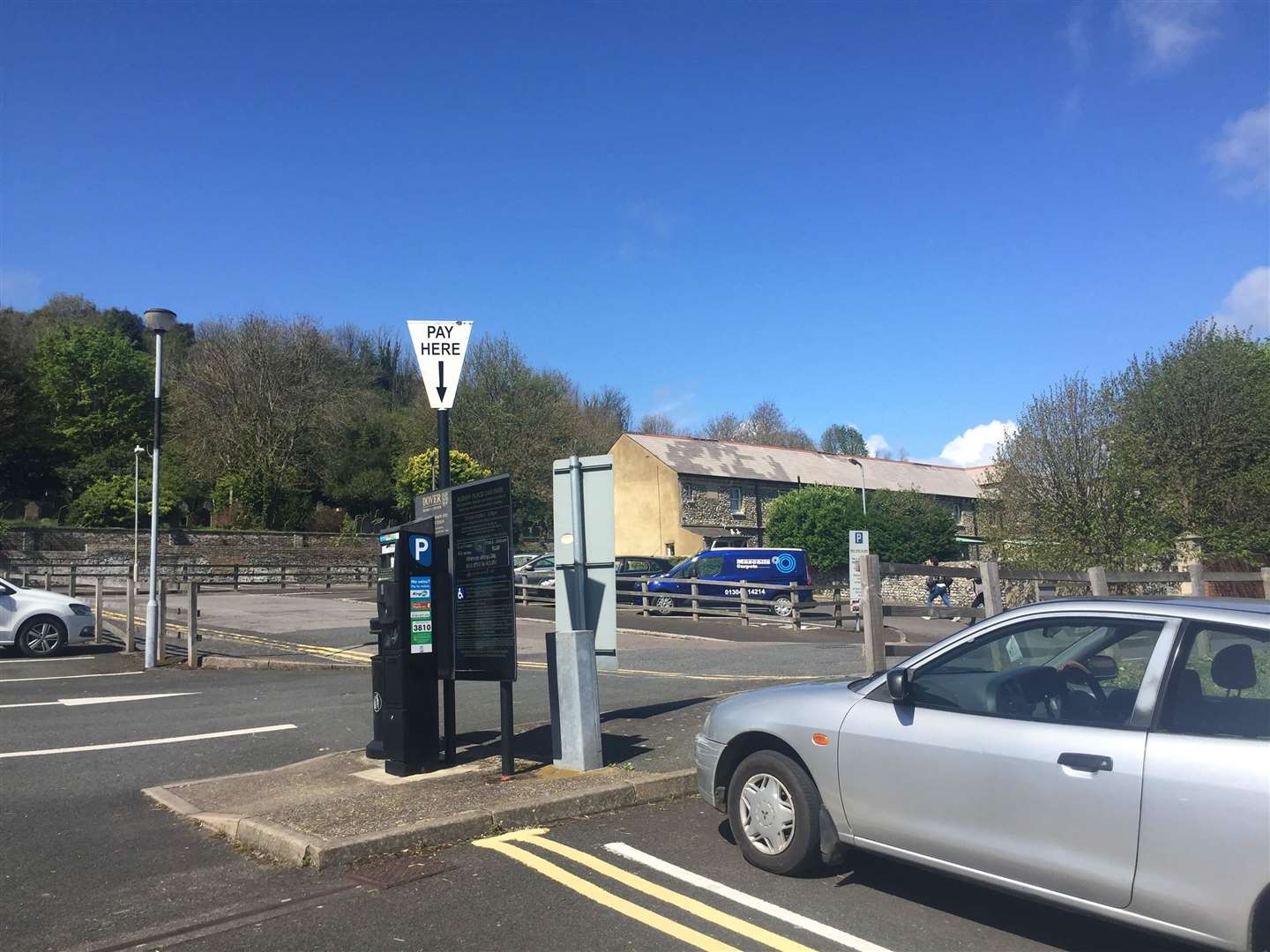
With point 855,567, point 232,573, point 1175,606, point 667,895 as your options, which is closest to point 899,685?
point 1175,606

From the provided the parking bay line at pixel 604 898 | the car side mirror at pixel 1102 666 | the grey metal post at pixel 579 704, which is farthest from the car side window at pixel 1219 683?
the grey metal post at pixel 579 704

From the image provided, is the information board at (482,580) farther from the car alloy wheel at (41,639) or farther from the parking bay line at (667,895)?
the car alloy wheel at (41,639)

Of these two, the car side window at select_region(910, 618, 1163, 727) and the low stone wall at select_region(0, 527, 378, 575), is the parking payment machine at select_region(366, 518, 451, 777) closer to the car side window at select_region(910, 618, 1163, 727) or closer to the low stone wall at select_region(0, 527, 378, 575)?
the car side window at select_region(910, 618, 1163, 727)

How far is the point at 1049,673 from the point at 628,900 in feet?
7.80

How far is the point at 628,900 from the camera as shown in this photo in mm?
4957

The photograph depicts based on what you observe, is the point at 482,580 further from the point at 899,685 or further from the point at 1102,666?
the point at 1102,666

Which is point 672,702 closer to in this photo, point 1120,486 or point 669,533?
point 1120,486

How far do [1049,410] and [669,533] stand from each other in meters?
27.5

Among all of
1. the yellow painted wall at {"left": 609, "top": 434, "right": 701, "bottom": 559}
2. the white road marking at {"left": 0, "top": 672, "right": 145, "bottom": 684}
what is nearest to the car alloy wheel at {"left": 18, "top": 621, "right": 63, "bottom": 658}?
the white road marking at {"left": 0, "top": 672, "right": 145, "bottom": 684}

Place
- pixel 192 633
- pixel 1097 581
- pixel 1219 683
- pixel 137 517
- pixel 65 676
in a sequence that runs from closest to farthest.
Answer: pixel 1219 683 < pixel 1097 581 < pixel 65 676 < pixel 192 633 < pixel 137 517

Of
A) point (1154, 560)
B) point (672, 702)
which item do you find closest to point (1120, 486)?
point (1154, 560)

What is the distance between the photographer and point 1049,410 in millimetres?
29375

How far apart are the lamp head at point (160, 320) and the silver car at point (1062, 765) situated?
44.5ft

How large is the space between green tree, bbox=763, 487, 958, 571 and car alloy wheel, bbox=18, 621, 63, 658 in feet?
116
